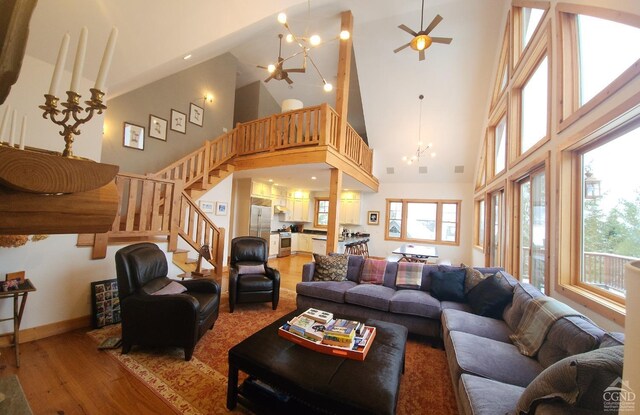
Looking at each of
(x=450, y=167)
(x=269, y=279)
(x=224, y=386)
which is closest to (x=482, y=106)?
(x=450, y=167)

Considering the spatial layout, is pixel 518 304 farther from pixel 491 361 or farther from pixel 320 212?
pixel 320 212

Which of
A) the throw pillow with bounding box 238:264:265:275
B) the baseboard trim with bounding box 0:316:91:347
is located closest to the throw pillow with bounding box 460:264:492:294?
the throw pillow with bounding box 238:264:265:275

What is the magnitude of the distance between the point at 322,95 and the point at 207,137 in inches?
143

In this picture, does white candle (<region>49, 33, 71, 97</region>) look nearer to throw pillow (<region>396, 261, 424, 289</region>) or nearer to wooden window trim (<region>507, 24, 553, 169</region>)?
throw pillow (<region>396, 261, 424, 289</region>)

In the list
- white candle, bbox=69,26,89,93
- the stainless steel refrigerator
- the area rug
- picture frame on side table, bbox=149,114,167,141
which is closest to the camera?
white candle, bbox=69,26,89,93

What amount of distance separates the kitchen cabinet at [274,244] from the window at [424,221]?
3623 millimetres

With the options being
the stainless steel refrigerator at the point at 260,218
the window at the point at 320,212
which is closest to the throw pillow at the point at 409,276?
the stainless steel refrigerator at the point at 260,218

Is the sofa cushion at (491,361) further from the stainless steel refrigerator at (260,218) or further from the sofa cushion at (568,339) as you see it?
the stainless steel refrigerator at (260,218)

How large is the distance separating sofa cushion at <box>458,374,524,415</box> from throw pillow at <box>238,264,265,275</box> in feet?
8.90

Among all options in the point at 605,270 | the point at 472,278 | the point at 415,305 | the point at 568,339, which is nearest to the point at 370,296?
the point at 415,305

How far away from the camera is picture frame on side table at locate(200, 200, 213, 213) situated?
516 centimetres

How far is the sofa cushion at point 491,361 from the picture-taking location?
156cm

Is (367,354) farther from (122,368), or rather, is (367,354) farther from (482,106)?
(482,106)

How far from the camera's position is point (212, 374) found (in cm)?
206
